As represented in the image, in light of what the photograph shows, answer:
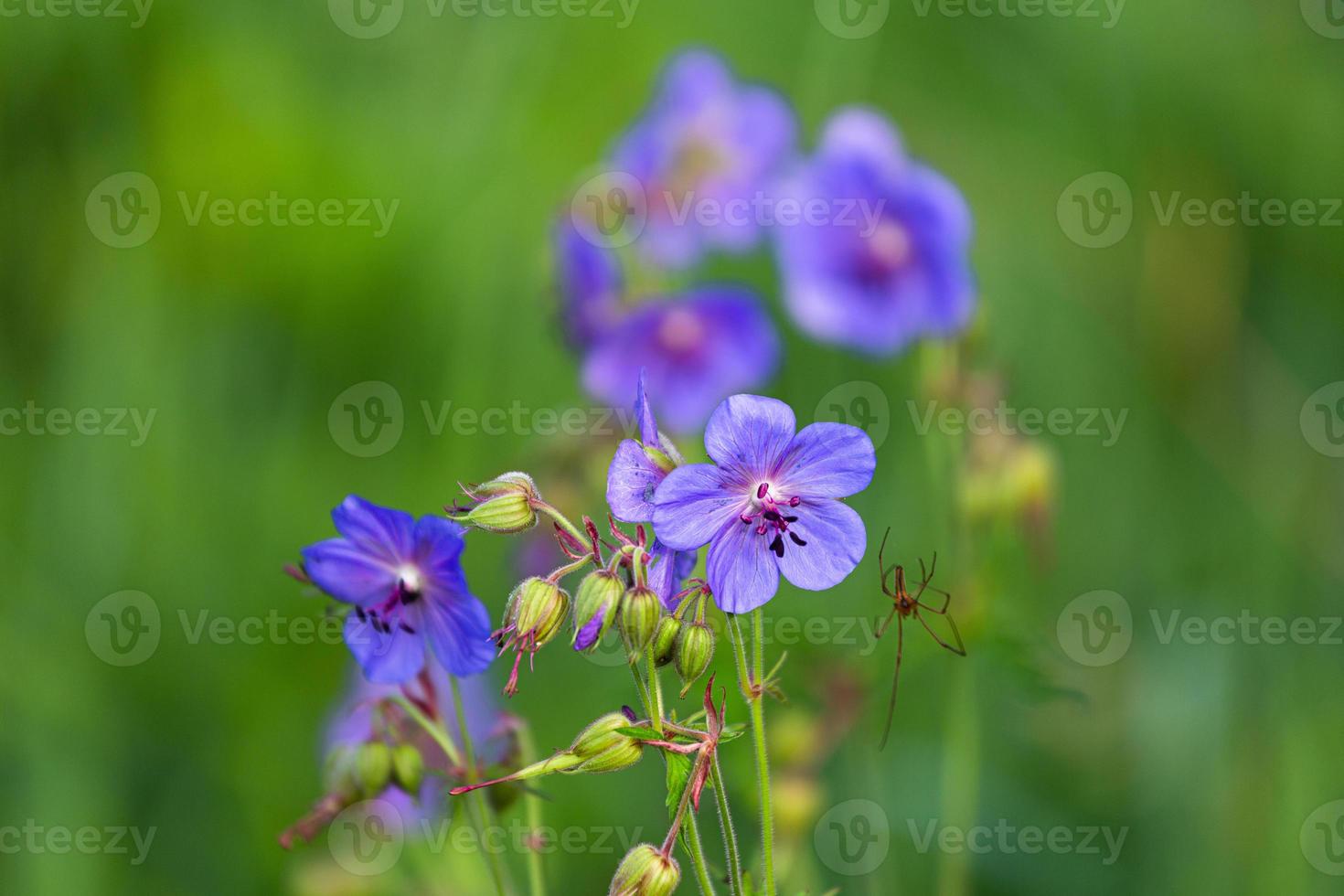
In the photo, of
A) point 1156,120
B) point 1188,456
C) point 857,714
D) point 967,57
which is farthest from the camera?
point 967,57

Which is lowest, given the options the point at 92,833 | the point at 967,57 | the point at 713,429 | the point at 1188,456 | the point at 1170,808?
the point at 92,833

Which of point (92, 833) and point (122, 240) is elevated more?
point (122, 240)

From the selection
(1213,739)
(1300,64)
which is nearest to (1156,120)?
(1300,64)

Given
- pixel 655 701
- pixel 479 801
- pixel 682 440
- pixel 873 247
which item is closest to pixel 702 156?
pixel 873 247

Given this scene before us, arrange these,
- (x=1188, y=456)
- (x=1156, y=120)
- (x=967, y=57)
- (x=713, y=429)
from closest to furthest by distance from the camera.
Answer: (x=713, y=429)
(x=1188, y=456)
(x=1156, y=120)
(x=967, y=57)

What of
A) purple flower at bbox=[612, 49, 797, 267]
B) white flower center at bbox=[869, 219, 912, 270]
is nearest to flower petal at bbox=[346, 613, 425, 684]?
purple flower at bbox=[612, 49, 797, 267]

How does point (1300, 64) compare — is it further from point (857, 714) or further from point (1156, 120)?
point (857, 714)

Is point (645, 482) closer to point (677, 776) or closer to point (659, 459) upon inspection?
point (659, 459)

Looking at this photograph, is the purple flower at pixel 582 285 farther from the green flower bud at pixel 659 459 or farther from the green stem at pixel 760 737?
the green stem at pixel 760 737
